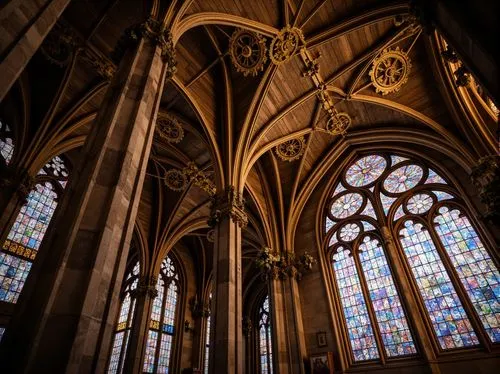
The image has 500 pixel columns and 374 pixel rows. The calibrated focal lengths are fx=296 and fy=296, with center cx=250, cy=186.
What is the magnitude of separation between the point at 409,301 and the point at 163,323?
12961mm

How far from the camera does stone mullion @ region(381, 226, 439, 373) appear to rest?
9.05m

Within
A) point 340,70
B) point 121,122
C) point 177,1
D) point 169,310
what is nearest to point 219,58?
point 177,1

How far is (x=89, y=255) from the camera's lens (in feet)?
10.7

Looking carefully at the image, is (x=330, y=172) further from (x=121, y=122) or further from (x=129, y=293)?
(x=129, y=293)

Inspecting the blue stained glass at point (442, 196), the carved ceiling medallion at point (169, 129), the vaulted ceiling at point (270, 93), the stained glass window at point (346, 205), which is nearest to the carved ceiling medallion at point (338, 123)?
the vaulted ceiling at point (270, 93)

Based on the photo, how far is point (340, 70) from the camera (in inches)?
425

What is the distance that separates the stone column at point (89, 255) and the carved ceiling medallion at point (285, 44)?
5.98 metres

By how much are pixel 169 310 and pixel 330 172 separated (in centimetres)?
1236

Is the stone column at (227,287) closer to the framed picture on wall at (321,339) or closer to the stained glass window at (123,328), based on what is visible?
the framed picture on wall at (321,339)

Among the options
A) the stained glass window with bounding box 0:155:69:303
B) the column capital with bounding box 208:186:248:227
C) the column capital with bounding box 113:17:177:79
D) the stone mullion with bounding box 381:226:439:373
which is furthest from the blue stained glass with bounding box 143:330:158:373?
the column capital with bounding box 113:17:177:79

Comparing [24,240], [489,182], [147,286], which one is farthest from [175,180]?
[489,182]

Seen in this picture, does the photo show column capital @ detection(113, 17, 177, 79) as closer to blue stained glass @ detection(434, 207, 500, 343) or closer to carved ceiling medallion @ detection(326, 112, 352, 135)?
carved ceiling medallion @ detection(326, 112, 352, 135)

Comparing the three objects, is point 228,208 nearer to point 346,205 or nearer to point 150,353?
point 346,205

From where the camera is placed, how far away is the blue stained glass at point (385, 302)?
9797mm
